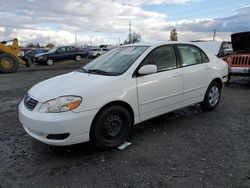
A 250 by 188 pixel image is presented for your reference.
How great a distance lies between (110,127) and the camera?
4137mm

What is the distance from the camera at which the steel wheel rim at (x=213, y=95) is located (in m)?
6.06

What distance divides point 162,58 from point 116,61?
0.85 meters

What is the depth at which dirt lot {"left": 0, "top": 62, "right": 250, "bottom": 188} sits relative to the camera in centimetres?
332

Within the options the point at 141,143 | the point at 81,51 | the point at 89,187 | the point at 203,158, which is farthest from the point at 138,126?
the point at 81,51

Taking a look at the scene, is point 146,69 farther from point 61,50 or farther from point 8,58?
point 61,50

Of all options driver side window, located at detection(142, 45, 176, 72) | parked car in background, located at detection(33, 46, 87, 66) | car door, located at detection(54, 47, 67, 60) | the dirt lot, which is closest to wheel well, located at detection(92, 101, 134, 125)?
the dirt lot

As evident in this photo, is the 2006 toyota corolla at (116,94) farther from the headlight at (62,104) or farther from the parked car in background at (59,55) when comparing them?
the parked car in background at (59,55)

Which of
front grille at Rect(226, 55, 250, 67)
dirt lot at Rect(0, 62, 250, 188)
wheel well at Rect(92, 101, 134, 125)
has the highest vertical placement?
front grille at Rect(226, 55, 250, 67)

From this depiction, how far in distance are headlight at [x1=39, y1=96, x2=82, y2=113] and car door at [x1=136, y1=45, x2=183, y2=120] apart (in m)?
1.12

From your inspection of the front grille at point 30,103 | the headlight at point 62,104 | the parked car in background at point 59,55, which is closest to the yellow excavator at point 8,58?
the parked car in background at point 59,55

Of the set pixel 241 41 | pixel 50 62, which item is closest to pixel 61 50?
pixel 50 62

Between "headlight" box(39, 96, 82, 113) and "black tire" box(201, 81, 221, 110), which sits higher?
"headlight" box(39, 96, 82, 113)

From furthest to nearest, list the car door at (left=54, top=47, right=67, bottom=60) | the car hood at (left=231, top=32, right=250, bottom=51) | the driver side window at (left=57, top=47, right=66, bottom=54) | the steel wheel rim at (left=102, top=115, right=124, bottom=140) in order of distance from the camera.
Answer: the driver side window at (left=57, top=47, right=66, bottom=54) → the car door at (left=54, top=47, right=67, bottom=60) → the car hood at (left=231, top=32, right=250, bottom=51) → the steel wheel rim at (left=102, top=115, right=124, bottom=140)

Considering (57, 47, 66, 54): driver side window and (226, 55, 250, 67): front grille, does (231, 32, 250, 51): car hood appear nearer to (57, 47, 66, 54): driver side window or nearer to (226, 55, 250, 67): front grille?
(226, 55, 250, 67): front grille
